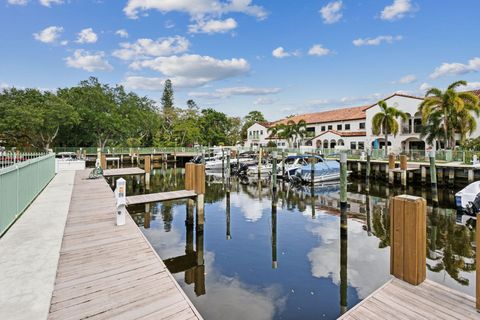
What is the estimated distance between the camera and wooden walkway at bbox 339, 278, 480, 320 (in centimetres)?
390

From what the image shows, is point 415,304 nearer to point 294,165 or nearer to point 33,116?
point 294,165

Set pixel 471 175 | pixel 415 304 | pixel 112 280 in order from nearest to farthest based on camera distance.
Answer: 1. pixel 415 304
2. pixel 112 280
3. pixel 471 175

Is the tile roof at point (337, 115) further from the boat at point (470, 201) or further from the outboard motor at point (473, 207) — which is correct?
the outboard motor at point (473, 207)

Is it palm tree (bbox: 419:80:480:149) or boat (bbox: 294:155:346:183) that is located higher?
palm tree (bbox: 419:80:480:149)

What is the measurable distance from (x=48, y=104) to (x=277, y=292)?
44253 mm

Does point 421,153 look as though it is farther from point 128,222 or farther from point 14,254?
point 14,254

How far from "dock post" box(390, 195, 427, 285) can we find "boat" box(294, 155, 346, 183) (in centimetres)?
2023

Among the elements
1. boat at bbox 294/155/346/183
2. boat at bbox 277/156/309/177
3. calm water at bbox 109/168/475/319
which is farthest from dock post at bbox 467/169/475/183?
boat at bbox 277/156/309/177

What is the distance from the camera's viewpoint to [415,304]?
4152 mm

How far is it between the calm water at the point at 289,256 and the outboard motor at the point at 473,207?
2.27 ft

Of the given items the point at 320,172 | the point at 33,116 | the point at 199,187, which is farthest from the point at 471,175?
the point at 33,116

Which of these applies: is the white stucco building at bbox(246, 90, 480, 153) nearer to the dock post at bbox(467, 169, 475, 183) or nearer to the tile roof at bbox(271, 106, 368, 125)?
the tile roof at bbox(271, 106, 368, 125)

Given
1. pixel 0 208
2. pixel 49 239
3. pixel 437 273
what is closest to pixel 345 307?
pixel 437 273

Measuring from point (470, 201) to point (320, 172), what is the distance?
12048 millimetres
